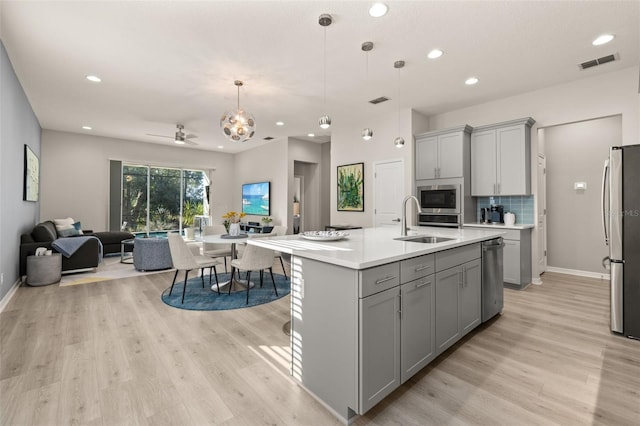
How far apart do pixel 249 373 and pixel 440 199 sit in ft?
13.0

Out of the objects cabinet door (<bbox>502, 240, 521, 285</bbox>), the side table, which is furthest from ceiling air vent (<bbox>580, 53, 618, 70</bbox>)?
the side table

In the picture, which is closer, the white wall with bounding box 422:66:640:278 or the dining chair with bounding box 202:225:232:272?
the white wall with bounding box 422:66:640:278

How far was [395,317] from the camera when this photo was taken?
1795 millimetres

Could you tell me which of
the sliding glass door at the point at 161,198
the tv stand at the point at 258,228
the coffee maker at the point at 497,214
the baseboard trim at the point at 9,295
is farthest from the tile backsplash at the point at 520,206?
the sliding glass door at the point at 161,198

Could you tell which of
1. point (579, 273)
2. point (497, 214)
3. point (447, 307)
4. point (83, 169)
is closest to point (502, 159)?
point (497, 214)

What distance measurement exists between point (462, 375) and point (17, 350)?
347 cm

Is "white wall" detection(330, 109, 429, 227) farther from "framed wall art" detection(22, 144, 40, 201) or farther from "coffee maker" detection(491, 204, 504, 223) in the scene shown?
"framed wall art" detection(22, 144, 40, 201)

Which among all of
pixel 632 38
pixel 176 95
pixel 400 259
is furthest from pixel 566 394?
pixel 176 95

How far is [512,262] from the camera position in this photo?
165 inches

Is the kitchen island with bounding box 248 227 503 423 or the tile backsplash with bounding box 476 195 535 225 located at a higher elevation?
the tile backsplash with bounding box 476 195 535 225

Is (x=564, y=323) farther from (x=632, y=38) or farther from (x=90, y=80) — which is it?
(x=90, y=80)

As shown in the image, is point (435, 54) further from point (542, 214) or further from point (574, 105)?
point (542, 214)

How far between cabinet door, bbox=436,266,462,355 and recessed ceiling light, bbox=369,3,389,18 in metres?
2.19

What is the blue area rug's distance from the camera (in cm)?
354
